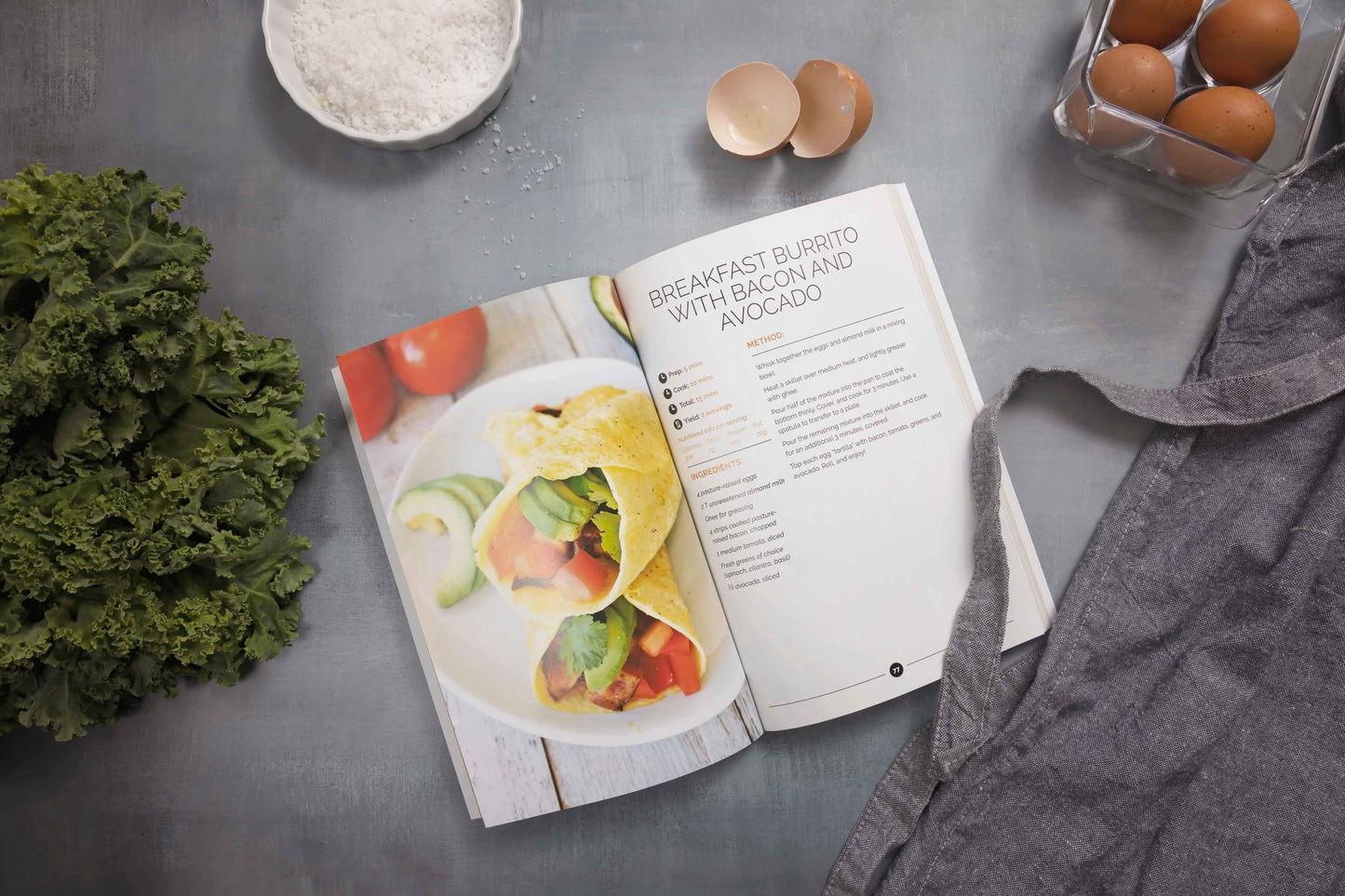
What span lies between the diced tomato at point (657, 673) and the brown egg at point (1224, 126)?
2.09 feet

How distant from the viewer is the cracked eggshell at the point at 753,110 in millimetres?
700

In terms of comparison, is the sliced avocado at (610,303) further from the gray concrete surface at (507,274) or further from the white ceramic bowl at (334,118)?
the white ceramic bowl at (334,118)

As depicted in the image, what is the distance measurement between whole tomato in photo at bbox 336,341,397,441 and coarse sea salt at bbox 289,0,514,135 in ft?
0.68

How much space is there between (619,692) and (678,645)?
0.22 ft

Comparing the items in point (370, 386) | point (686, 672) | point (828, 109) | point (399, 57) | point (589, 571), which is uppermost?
point (399, 57)

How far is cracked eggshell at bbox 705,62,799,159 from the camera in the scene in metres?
0.70

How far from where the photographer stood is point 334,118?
0.70 metres

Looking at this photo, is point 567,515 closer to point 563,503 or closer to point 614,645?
point 563,503

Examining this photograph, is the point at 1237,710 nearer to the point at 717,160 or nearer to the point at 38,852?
the point at 717,160

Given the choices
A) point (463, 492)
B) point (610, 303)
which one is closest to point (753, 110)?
point (610, 303)

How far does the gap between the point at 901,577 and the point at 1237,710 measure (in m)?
0.32

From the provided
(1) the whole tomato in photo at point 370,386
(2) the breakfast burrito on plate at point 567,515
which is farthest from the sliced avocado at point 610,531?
(1) the whole tomato in photo at point 370,386

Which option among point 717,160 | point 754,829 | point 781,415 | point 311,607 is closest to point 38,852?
point 311,607

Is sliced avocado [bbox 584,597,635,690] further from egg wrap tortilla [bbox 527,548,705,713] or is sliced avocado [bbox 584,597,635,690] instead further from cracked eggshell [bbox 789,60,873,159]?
cracked eggshell [bbox 789,60,873,159]
